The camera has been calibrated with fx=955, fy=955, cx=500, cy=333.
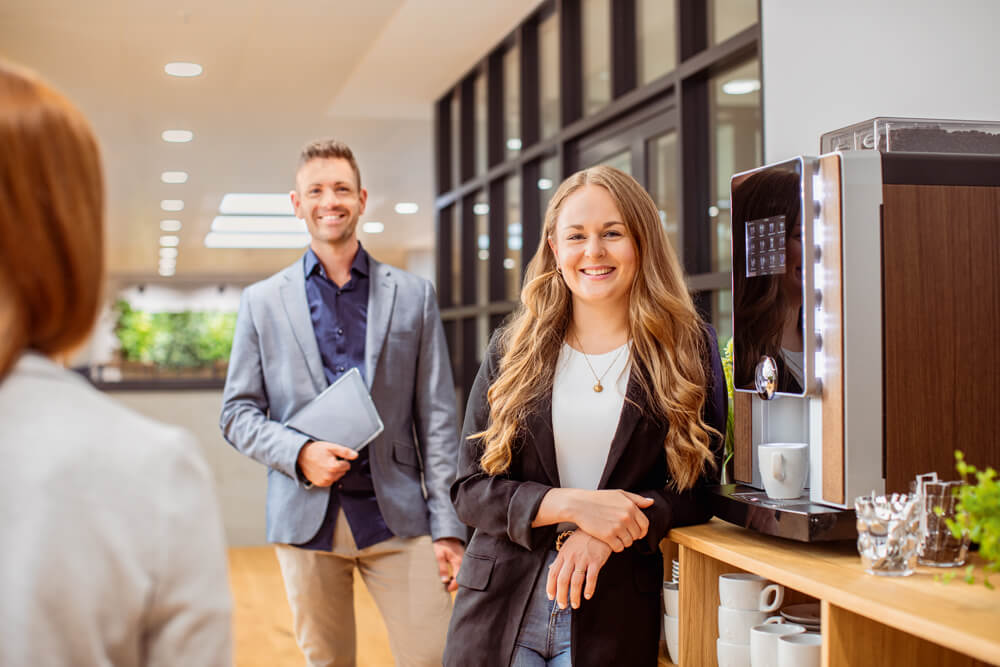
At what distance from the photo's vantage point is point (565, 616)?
153 centimetres

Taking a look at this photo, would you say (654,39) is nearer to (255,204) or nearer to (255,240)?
(255,204)

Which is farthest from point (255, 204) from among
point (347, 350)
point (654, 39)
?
point (347, 350)

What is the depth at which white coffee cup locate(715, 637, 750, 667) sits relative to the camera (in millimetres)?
1440

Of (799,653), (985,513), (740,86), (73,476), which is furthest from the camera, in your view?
(740,86)

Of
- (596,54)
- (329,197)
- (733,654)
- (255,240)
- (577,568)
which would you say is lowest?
(733,654)

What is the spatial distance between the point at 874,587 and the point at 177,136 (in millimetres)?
6299

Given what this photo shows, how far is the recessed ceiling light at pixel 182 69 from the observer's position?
4.80 meters

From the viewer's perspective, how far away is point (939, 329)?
132 centimetres

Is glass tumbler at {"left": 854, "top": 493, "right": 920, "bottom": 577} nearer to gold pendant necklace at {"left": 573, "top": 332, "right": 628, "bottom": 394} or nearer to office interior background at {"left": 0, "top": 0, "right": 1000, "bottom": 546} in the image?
gold pendant necklace at {"left": 573, "top": 332, "right": 628, "bottom": 394}

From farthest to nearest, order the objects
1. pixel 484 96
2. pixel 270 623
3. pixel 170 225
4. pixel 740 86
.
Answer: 1. pixel 170 225
2. pixel 484 96
3. pixel 270 623
4. pixel 740 86

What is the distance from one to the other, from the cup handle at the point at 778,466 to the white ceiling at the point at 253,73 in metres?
2.97

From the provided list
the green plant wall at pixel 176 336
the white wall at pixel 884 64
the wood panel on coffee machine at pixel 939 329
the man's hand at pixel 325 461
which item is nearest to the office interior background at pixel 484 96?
the white wall at pixel 884 64

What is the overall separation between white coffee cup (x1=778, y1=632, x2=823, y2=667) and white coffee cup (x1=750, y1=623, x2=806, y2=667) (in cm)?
4

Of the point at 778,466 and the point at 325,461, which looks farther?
the point at 325,461
